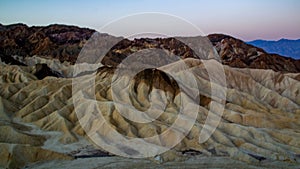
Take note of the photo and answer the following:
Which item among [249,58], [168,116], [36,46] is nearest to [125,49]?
[36,46]

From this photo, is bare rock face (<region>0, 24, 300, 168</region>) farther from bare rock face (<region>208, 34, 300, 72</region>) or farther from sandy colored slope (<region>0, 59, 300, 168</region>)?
bare rock face (<region>208, 34, 300, 72</region>)

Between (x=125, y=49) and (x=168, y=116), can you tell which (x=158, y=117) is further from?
(x=125, y=49)

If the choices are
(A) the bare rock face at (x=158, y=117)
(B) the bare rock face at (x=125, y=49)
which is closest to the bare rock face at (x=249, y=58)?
(B) the bare rock face at (x=125, y=49)

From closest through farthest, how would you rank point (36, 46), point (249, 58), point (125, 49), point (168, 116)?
1. point (168, 116)
2. point (249, 58)
3. point (125, 49)
4. point (36, 46)

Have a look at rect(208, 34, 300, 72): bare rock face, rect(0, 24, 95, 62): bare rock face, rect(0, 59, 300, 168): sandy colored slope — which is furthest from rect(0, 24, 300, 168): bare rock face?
rect(0, 24, 95, 62): bare rock face

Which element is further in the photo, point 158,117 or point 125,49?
point 125,49

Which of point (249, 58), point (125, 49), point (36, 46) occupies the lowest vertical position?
point (36, 46)

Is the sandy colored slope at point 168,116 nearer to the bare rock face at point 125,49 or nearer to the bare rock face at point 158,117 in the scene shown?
the bare rock face at point 158,117

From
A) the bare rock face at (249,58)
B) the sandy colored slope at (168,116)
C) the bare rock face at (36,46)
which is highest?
the sandy colored slope at (168,116)
